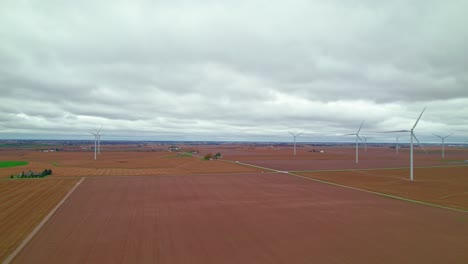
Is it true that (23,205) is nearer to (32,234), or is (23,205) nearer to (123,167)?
(32,234)

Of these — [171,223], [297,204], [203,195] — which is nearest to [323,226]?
[297,204]

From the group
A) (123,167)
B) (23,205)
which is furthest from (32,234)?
(123,167)

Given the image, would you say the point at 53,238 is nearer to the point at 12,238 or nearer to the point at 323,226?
the point at 12,238

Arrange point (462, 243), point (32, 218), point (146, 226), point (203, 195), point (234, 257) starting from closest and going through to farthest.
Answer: point (234, 257) < point (462, 243) < point (146, 226) < point (32, 218) < point (203, 195)

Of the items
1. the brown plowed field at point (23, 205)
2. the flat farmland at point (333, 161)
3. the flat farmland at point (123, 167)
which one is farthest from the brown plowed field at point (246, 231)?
the flat farmland at point (333, 161)

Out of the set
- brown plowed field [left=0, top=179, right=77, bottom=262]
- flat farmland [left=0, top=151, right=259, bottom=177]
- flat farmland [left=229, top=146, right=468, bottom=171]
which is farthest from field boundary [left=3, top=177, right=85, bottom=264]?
flat farmland [left=229, top=146, right=468, bottom=171]

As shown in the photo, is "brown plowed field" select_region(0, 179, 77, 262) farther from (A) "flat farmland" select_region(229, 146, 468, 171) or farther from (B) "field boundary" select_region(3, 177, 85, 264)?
(A) "flat farmland" select_region(229, 146, 468, 171)

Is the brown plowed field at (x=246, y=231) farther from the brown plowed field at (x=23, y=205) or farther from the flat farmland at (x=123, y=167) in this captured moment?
the flat farmland at (x=123, y=167)

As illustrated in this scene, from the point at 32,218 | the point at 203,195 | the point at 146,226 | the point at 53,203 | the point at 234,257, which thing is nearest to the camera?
the point at 234,257
